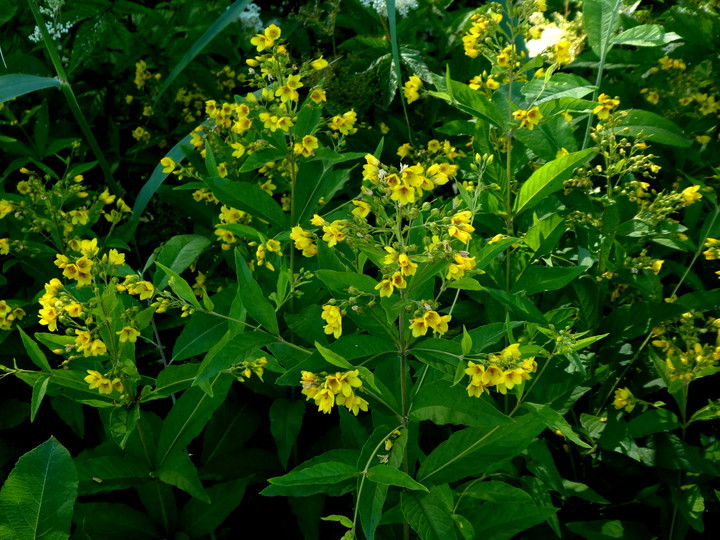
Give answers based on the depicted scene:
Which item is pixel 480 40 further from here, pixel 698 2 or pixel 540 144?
pixel 698 2

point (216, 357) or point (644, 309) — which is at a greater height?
point (216, 357)

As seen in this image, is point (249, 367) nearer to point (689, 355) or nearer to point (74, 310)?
point (74, 310)

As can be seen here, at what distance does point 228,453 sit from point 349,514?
1.24 ft

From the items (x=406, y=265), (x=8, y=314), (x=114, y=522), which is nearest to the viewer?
(x=406, y=265)

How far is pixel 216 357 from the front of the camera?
4.59 ft

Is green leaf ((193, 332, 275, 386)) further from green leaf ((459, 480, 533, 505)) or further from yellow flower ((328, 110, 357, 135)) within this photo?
yellow flower ((328, 110, 357, 135))

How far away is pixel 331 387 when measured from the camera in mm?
1279

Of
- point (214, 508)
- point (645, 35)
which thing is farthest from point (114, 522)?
point (645, 35)

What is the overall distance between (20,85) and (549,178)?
5.24 feet

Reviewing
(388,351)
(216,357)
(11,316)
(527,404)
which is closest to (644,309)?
(527,404)

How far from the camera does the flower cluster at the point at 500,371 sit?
128 centimetres

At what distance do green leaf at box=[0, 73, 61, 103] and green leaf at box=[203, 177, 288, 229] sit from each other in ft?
2.46

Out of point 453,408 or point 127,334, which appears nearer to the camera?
point 453,408

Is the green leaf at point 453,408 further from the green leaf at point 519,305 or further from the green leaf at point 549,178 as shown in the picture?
the green leaf at point 549,178
